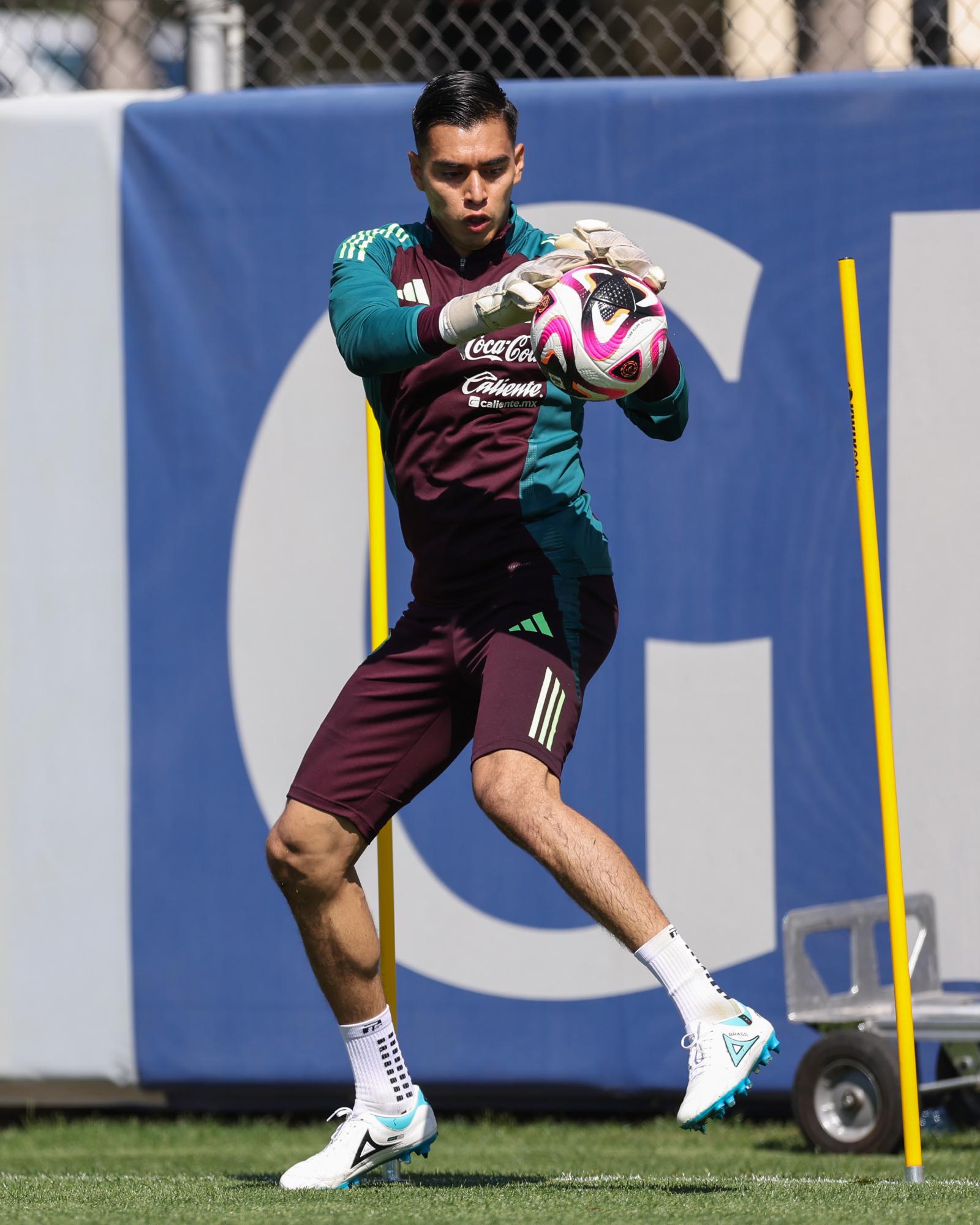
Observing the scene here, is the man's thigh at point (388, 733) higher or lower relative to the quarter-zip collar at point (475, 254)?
lower

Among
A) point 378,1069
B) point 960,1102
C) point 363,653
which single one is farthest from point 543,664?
point 960,1102

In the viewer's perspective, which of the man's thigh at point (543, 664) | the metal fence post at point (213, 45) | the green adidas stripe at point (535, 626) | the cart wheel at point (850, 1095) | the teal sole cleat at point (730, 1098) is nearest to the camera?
the teal sole cleat at point (730, 1098)

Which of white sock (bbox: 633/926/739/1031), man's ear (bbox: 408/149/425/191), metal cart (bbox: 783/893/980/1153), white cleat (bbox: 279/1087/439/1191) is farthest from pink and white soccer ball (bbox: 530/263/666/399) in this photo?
metal cart (bbox: 783/893/980/1153)

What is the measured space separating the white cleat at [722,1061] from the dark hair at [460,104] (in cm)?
170

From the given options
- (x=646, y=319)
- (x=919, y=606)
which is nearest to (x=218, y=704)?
(x=919, y=606)

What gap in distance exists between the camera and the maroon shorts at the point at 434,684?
3217 mm

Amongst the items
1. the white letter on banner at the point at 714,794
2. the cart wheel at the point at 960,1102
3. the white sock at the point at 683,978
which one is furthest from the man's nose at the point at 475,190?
the cart wheel at the point at 960,1102

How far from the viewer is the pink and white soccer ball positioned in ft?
9.53

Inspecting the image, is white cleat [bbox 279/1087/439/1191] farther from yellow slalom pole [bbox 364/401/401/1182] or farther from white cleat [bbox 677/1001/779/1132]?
white cleat [bbox 677/1001/779/1132]

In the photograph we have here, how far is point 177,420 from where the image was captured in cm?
503

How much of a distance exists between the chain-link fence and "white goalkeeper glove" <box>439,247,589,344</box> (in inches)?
85.7

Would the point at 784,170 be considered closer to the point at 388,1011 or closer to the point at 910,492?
the point at 910,492

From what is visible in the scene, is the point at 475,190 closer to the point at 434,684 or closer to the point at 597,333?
the point at 597,333

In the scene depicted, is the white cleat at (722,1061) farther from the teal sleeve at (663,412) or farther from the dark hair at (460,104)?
the dark hair at (460,104)
